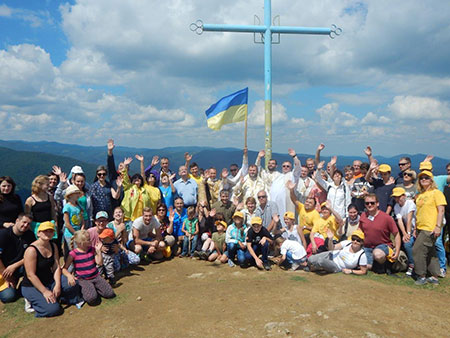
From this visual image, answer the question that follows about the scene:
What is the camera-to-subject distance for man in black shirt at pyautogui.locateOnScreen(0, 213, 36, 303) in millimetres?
5523

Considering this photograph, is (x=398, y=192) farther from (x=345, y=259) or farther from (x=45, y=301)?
(x=45, y=301)

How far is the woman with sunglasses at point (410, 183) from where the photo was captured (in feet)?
22.1

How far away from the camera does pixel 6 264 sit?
5.61m

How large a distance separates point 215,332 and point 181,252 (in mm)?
4204

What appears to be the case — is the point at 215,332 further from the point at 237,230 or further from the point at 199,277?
the point at 237,230

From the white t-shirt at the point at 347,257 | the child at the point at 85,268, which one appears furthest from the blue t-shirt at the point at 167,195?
the white t-shirt at the point at 347,257

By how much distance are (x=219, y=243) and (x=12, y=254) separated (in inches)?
169

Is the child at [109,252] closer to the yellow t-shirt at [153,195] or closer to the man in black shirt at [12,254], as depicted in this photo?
the man in black shirt at [12,254]

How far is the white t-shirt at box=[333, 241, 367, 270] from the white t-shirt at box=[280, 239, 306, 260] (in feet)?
2.30

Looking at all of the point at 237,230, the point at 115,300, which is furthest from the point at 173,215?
the point at 115,300

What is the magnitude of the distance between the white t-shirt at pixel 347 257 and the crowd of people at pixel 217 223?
21mm

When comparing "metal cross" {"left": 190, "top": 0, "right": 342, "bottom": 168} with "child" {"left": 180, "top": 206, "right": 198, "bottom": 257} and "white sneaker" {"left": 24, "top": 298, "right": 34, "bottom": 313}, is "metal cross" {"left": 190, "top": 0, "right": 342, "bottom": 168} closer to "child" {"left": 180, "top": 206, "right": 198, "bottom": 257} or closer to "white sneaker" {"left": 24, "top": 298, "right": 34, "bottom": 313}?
"child" {"left": 180, "top": 206, "right": 198, "bottom": 257}

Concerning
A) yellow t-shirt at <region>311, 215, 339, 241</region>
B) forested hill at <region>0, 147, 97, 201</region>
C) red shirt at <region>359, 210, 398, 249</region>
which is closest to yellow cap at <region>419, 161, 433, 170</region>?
red shirt at <region>359, 210, 398, 249</region>

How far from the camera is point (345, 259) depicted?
6.56m
